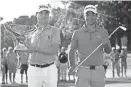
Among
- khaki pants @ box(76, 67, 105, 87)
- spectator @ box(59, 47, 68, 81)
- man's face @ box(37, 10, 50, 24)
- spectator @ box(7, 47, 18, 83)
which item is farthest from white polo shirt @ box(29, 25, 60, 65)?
spectator @ box(59, 47, 68, 81)

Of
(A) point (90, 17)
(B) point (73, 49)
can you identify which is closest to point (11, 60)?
(B) point (73, 49)

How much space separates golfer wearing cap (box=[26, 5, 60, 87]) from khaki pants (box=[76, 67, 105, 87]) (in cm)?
45

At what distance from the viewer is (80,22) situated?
167ft

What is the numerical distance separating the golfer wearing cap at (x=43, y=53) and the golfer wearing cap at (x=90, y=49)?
398 mm

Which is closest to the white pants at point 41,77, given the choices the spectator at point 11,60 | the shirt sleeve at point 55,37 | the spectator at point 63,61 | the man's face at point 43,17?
the shirt sleeve at point 55,37

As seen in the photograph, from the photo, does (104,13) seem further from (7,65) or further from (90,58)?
(90,58)

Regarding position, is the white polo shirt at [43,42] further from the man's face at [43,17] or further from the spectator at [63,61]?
the spectator at [63,61]

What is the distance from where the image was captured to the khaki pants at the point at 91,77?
5902 mm

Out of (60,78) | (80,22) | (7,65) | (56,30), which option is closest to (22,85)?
(7,65)

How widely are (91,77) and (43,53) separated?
0.86 m

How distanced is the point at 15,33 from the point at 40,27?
43 centimetres

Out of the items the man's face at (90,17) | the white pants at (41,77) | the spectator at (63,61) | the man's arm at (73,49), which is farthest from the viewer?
the spectator at (63,61)

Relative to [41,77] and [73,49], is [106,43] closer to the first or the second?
[73,49]

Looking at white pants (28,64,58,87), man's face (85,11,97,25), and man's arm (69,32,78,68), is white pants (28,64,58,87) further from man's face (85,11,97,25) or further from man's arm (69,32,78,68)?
man's face (85,11,97,25)
